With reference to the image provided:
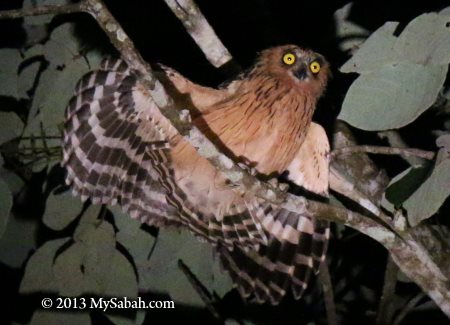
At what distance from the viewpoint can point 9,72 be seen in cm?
263

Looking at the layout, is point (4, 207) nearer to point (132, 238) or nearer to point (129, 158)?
point (129, 158)

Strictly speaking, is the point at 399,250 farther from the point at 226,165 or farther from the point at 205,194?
the point at 205,194

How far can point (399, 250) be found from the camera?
1901 millimetres

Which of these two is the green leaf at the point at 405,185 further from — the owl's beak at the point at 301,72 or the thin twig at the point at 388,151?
the owl's beak at the point at 301,72

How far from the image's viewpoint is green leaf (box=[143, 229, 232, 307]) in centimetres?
267

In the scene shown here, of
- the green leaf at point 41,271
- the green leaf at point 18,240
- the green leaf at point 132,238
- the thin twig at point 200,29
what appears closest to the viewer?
the thin twig at point 200,29

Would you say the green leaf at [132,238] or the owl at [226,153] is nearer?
the owl at [226,153]

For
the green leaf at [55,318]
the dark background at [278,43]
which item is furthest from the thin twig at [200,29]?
the green leaf at [55,318]

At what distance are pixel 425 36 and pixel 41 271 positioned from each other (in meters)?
1.88

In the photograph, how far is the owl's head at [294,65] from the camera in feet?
8.27

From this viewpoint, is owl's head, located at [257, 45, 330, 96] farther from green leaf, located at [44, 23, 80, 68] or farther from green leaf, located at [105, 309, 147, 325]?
green leaf, located at [105, 309, 147, 325]

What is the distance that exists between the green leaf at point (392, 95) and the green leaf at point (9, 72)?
1.71 meters

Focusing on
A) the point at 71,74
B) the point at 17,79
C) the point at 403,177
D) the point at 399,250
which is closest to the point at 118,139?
the point at 71,74

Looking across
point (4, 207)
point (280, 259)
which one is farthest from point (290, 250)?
point (4, 207)
